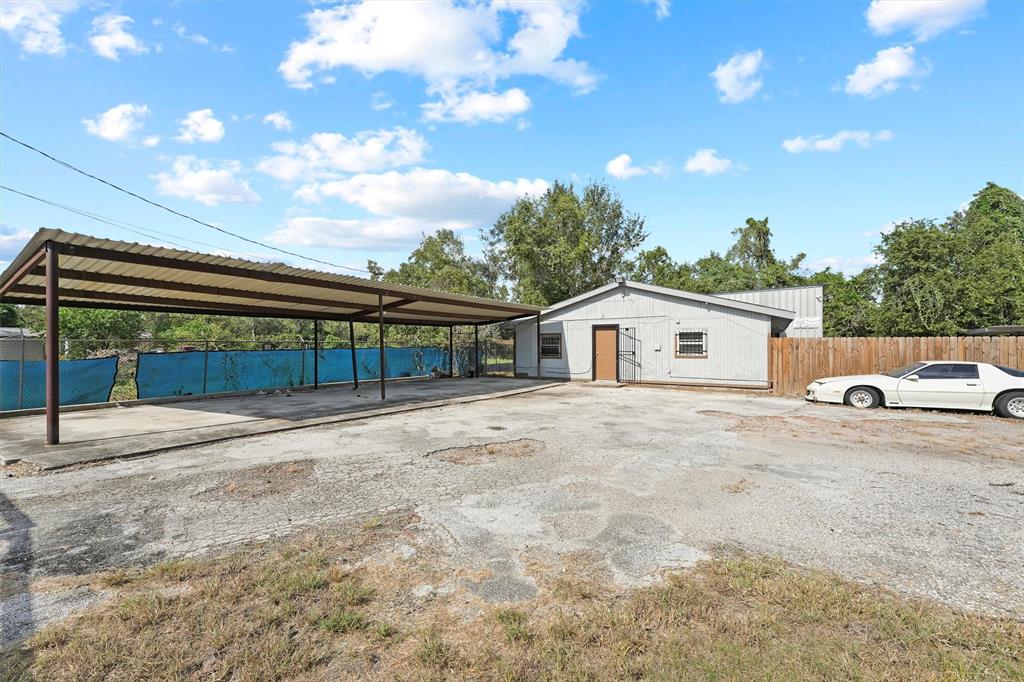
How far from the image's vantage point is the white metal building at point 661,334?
51.1 feet

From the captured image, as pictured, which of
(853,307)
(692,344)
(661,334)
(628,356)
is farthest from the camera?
(853,307)

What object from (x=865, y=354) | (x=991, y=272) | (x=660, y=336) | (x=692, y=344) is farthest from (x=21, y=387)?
(x=991, y=272)

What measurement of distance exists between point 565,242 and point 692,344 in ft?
67.8

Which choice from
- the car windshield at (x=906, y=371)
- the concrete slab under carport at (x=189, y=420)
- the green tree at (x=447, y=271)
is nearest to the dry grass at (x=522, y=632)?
the concrete slab under carport at (x=189, y=420)

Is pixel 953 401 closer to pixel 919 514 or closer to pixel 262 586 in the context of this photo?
pixel 919 514

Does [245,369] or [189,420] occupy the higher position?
[245,369]

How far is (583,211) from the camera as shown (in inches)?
1442

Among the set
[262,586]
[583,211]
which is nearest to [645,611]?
[262,586]

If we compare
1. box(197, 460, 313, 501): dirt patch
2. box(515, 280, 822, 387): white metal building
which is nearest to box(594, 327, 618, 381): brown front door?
box(515, 280, 822, 387): white metal building

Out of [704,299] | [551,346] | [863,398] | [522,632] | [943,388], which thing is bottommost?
[522,632]

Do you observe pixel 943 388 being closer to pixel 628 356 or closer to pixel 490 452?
pixel 628 356

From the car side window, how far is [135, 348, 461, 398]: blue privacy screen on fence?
17.8 m

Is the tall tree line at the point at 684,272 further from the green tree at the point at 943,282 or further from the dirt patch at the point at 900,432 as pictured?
the dirt patch at the point at 900,432

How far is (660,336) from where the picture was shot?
17.2 m
